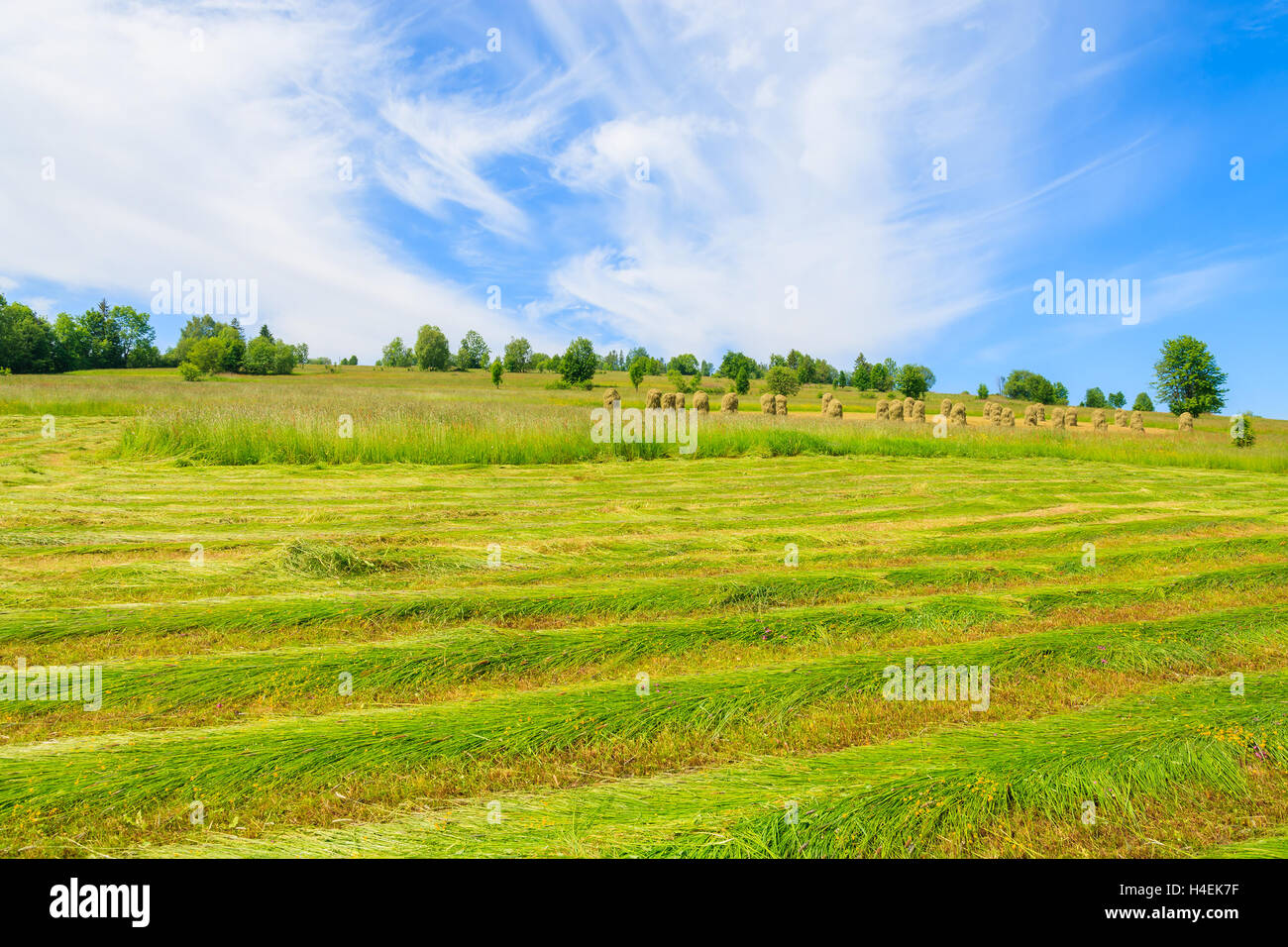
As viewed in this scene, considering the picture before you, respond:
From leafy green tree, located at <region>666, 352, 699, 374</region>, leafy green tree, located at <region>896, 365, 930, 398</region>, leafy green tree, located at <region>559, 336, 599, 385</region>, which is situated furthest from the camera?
leafy green tree, located at <region>666, 352, 699, 374</region>

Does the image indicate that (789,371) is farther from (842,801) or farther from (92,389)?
(842,801)

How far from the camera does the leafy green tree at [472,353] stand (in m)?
104

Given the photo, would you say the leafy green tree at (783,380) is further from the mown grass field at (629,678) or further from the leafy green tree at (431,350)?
the mown grass field at (629,678)

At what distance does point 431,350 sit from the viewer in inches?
3834

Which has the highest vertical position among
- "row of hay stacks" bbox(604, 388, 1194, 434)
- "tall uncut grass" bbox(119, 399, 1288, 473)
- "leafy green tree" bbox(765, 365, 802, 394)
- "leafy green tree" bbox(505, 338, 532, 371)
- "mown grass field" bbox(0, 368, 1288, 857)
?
"leafy green tree" bbox(505, 338, 532, 371)

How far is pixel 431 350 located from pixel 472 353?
27.2 ft

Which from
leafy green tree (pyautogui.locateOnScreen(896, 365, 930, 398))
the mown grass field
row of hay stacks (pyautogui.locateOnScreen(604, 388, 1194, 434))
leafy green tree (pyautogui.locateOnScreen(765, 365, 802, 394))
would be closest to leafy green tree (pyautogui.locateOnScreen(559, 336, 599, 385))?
leafy green tree (pyautogui.locateOnScreen(765, 365, 802, 394))

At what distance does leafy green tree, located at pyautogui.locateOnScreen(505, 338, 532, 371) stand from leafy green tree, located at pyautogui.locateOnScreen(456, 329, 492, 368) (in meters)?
5.25

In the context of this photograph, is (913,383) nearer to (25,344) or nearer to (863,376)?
(863,376)

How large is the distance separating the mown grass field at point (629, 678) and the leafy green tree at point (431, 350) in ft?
310

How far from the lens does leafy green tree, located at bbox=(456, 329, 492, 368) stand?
342 feet

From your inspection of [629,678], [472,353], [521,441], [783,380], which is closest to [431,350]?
[472,353]

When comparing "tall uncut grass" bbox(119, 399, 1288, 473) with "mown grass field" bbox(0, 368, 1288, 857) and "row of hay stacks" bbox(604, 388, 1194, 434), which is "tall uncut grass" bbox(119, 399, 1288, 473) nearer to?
"mown grass field" bbox(0, 368, 1288, 857)
